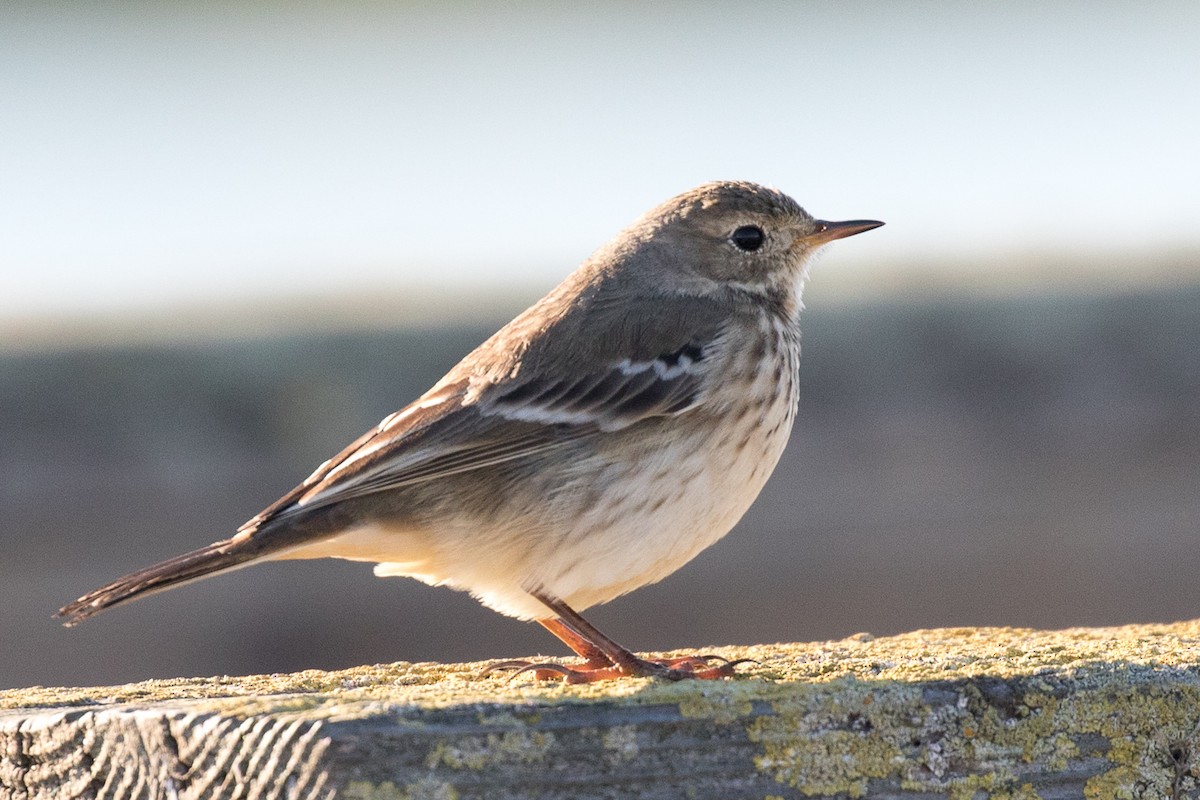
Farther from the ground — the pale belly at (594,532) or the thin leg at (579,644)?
the pale belly at (594,532)

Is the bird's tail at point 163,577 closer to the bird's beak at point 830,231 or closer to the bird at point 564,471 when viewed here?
the bird at point 564,471

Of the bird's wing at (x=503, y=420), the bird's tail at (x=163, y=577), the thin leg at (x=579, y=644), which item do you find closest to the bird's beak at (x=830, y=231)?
the bird's wing at (x=503, y=420)

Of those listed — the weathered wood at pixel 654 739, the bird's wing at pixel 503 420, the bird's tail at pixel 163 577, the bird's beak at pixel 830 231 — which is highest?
the bird's beak at pixel 830 231

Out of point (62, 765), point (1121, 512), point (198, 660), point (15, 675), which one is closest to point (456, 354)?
point (198, 660)

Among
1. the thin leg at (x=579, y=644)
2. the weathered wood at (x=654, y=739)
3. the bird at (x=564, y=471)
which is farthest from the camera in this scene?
the bird at (x=564, y=471)

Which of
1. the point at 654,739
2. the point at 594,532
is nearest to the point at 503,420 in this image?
the point at 594,532

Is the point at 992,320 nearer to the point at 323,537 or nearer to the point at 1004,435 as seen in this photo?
the point at 1004,435

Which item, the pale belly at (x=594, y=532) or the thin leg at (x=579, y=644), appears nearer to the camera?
the thin leg at (x=579, y=644)

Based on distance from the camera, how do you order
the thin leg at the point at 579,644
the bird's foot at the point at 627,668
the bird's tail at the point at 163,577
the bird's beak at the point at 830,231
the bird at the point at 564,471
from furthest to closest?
1. the bird's beak at the point at 830,231
2. the bird at the point at 564,471
3. the thin leg at the point at 579,644
4. the bird's tail at the point at 163,577
5. the bird's foot at the point at 627,668

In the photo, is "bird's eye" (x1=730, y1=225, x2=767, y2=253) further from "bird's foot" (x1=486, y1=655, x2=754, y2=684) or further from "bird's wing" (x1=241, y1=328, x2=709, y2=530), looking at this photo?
"bird's foot" (x1=486, y1=655, x2=754, y2=684)
